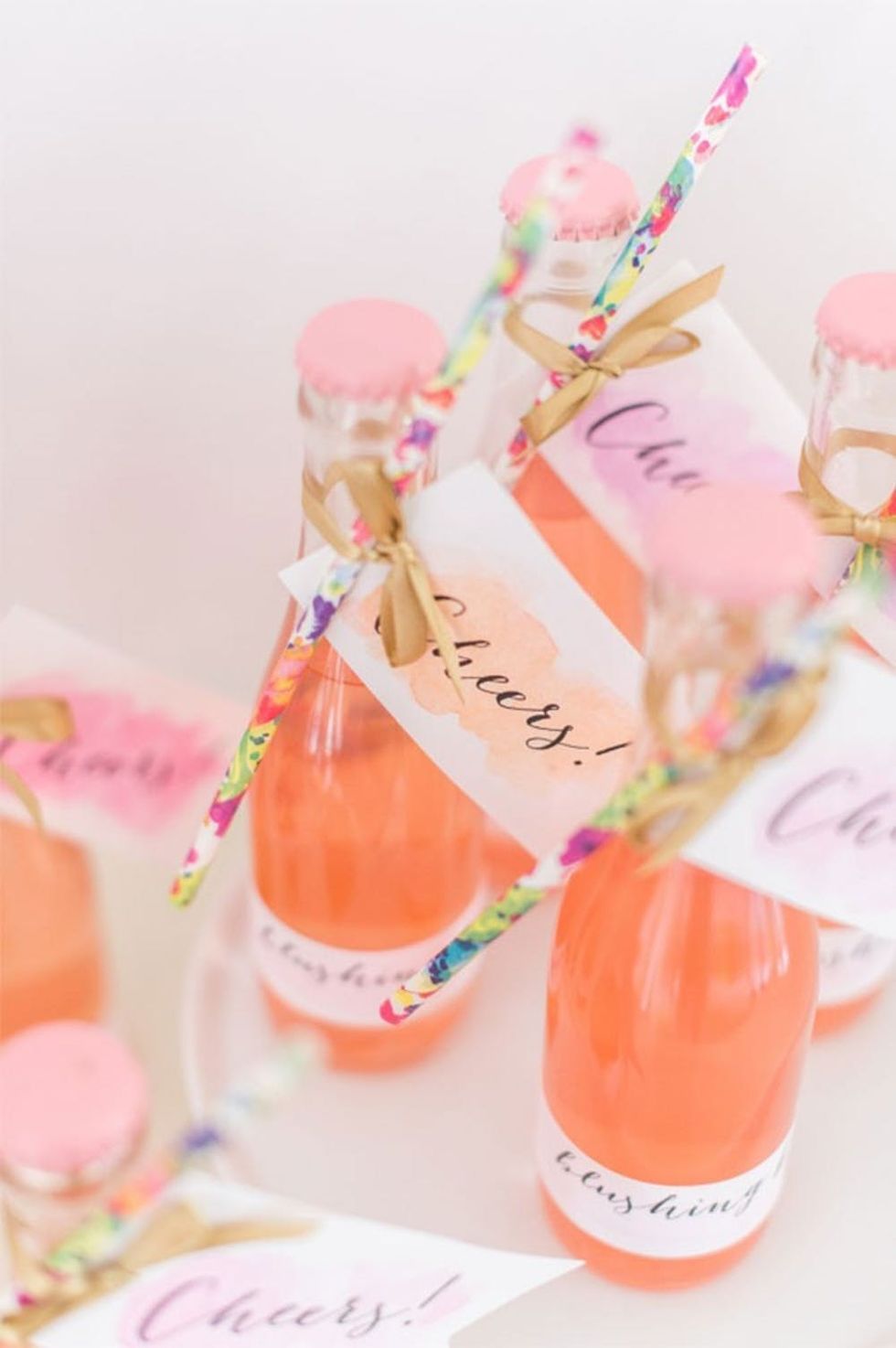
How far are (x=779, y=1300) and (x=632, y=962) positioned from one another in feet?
0.46

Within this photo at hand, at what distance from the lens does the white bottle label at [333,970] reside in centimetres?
61

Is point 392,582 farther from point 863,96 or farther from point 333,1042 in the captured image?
point 863,96

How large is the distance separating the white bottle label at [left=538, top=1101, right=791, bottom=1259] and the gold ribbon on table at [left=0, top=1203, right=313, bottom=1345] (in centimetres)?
15

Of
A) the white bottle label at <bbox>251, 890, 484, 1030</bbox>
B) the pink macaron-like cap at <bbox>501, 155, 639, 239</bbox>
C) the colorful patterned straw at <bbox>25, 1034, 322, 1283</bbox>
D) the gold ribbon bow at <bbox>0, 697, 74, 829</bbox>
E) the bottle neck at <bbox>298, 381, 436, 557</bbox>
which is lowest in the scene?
the white bottle label at <bbox>251, 890, 484, 1030</bbox>

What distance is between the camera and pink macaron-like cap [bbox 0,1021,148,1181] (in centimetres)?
39

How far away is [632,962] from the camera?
548 millimetres

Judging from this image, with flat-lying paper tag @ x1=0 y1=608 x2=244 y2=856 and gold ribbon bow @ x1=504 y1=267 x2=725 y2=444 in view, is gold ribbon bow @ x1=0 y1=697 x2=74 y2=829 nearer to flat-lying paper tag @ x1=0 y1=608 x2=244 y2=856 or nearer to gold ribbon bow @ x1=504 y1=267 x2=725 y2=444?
flat-lying paper tag @ x1=0 y1=608 x2=244 y2=856

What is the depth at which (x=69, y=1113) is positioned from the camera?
1.31ft

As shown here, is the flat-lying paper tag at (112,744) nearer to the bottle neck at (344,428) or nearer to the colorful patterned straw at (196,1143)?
the bottle neck at (344,428)

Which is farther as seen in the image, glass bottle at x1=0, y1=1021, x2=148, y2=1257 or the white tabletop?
the white tabletop

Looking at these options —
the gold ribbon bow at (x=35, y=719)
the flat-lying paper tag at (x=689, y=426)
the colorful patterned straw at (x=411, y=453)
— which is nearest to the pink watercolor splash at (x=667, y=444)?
the flat-lying paper tag at (x=689, y=426)

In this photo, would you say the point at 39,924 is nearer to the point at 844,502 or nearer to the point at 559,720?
the point at 559,720

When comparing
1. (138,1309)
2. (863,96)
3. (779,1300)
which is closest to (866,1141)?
(779,1300)

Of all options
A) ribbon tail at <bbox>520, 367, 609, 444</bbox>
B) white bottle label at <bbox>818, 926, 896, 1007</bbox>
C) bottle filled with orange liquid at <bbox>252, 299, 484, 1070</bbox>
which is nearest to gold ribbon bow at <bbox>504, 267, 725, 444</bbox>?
ribbon tail at <bbox>520, 367, 609, 444</bbox>
